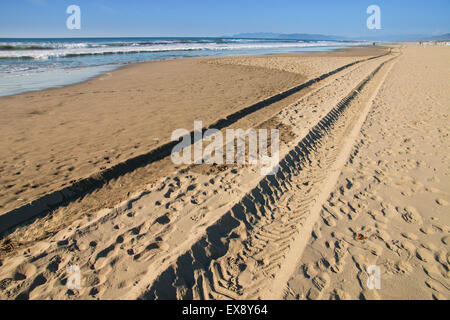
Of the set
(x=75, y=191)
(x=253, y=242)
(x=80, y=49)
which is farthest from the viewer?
(x=80, y=49)

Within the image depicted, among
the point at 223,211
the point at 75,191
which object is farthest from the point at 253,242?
the point at 75,191

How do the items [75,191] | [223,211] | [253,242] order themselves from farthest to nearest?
[75,191]
[223,211]
[253,242]

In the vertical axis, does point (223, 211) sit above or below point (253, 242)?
above

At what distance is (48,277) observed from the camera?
258 cm

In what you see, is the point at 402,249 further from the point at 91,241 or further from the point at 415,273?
the point at 91,241

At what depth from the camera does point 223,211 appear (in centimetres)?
346

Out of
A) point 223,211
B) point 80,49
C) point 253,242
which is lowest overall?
point 253,242

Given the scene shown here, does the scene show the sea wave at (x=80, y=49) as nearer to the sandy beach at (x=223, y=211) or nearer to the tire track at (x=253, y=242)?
the sandy beach at (x=223, y=211)

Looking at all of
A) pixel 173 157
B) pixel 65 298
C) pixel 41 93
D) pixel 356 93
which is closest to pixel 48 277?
pixel 65 298

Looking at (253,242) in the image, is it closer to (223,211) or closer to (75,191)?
(223,211)

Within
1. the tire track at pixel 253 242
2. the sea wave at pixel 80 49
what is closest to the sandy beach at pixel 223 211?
the tire track at pixel 253 242

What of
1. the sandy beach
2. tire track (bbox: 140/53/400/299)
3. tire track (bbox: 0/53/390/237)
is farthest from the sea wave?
tire track (bbox: 140/53/400/299)

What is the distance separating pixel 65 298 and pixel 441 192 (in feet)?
16.7

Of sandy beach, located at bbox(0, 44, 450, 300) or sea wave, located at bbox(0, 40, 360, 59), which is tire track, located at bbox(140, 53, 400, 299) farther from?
sea wave, located at bbox(0, 40, 360, 59)
